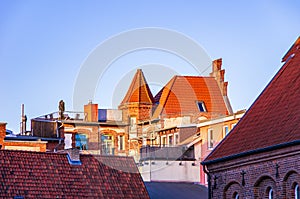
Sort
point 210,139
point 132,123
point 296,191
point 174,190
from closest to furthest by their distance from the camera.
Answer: point 296,191 → point 174,190 → point 210,139 → point 132,123

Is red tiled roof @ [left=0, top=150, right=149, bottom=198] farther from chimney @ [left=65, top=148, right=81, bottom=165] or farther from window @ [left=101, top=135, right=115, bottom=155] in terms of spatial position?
window @ [left=101, top=135, right=115, bottom=155]

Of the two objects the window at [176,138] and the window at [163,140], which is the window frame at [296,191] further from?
the window at [163,140]

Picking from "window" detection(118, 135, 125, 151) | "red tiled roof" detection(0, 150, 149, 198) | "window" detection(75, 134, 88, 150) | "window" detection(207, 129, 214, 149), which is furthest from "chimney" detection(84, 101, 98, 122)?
"red tiled roof" detection(0, 150, 149, 198)

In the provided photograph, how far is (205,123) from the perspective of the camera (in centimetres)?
7069

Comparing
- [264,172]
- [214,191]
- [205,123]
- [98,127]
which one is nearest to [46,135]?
[98,127]

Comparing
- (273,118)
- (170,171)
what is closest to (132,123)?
(170,171)

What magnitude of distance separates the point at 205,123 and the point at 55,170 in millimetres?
20816

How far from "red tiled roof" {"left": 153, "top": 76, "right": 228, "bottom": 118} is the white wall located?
23889 mm

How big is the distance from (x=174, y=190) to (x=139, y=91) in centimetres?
4588

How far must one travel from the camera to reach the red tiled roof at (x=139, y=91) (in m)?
106

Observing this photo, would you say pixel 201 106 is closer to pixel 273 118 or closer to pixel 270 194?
pixel 273 118

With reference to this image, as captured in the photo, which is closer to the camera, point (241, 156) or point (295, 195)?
point (295, 195)

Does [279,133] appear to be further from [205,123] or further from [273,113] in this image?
[205,123]

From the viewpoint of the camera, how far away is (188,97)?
97.2 m
